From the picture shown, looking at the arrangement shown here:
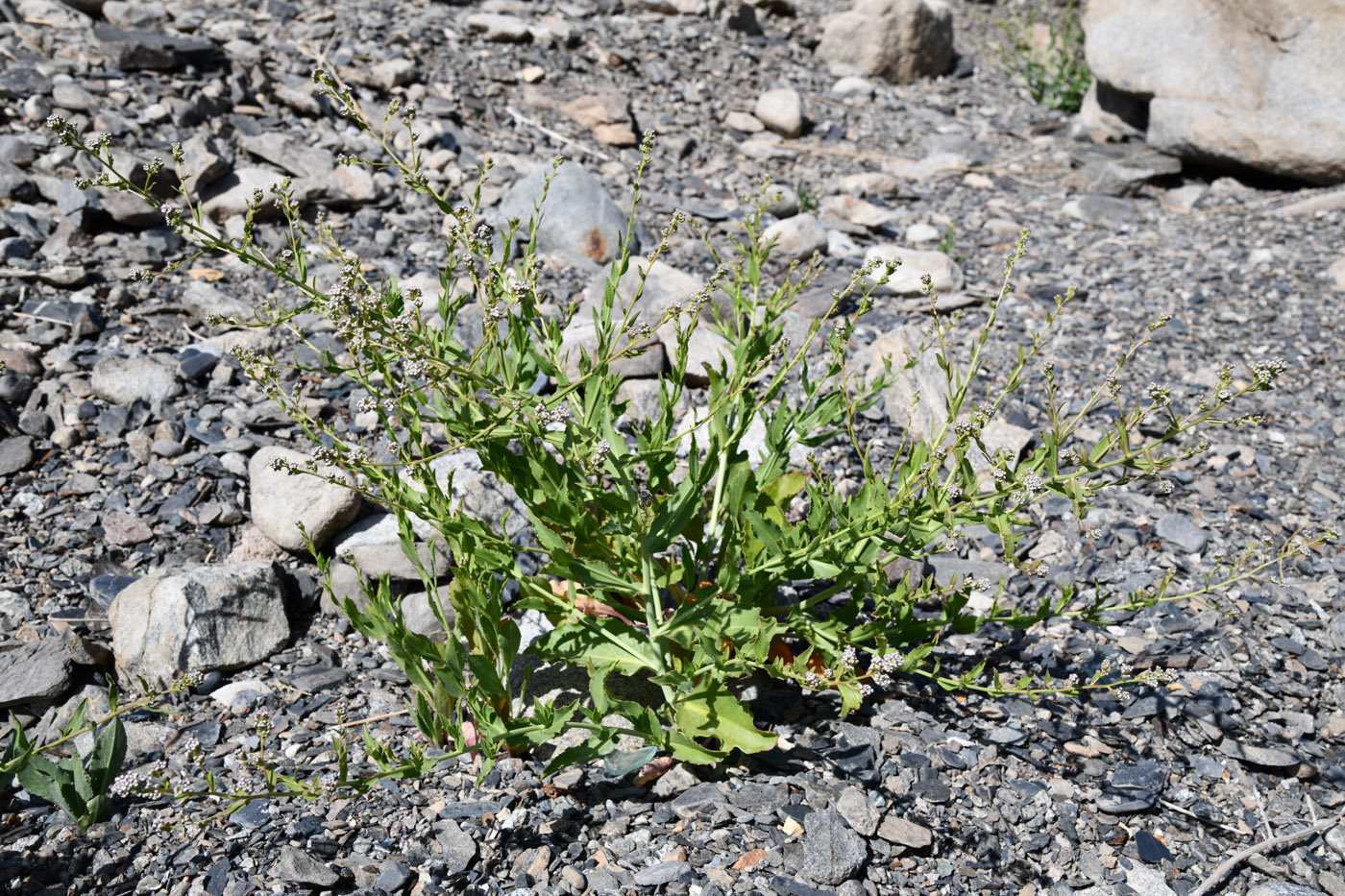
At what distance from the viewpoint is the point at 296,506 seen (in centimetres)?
328

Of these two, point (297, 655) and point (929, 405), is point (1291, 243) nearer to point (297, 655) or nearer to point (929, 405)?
point (929, 405)

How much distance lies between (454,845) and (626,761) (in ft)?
1.48

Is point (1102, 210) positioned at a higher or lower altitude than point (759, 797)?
higher

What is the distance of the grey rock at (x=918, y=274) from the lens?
5.06m

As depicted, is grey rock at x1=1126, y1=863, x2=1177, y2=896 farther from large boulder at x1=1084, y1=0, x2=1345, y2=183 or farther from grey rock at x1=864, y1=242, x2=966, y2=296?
large boulder at x1=1084, y1=0, x2=1345, y2=183

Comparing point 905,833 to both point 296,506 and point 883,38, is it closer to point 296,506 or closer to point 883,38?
point 296,506

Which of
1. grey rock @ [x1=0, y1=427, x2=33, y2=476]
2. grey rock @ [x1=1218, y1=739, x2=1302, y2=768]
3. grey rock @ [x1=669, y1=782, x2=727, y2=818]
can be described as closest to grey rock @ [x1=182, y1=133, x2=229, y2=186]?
grey rock @ [x1=0, y1=427, x2=33, y2=476]

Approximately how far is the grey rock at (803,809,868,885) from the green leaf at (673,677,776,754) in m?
0.23

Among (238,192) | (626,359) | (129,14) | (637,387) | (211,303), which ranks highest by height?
(129,14)

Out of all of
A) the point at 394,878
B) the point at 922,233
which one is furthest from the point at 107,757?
the point at 922,233

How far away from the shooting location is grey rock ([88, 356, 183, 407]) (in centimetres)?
376

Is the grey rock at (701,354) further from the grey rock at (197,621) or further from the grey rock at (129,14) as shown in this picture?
the grey rock at (129,14)

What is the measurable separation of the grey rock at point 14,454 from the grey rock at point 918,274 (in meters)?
3.68

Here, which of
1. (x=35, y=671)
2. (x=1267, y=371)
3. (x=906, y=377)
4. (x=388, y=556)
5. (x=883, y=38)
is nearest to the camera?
(x=1267, y=371)
